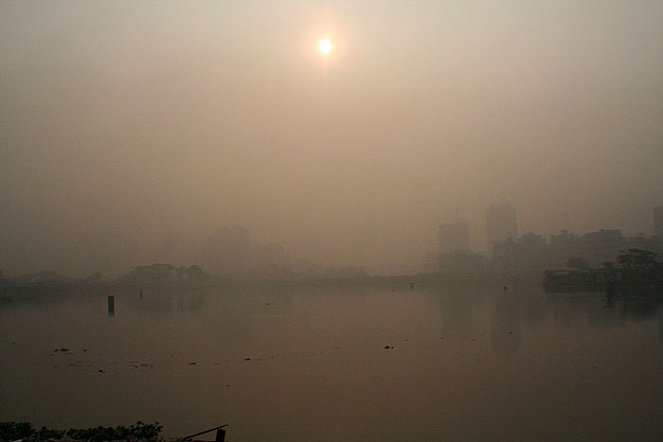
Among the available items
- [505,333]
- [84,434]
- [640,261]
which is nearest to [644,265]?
[640,261]

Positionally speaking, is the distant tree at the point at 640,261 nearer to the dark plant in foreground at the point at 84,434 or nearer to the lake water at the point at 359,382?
the lake water at the point at 359,382

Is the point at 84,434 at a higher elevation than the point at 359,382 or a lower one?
higher

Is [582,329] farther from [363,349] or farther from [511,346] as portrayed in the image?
[363,349]

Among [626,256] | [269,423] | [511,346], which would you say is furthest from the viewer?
[626,256]

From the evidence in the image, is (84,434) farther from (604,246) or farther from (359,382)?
(604,246)

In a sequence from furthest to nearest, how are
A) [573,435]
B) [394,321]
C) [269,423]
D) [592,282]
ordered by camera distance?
[592,282] < [394,321] < [269,423] < [573,435]

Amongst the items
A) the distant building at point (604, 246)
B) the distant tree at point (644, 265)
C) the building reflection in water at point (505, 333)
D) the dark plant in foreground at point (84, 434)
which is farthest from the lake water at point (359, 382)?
the distant building at point (604, 246)

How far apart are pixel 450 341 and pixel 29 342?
60.4 feet

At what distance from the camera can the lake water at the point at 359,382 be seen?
419 inches

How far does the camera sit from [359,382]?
14359 millimetres

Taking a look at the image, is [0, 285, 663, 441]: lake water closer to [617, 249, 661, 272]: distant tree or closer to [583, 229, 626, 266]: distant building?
[617, 249, 661, 272]: distant tree

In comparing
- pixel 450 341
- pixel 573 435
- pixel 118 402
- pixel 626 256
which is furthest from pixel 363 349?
pixel 626 256

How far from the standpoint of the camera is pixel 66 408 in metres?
12.6

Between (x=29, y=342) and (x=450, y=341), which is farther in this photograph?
(x=29, y=342)
